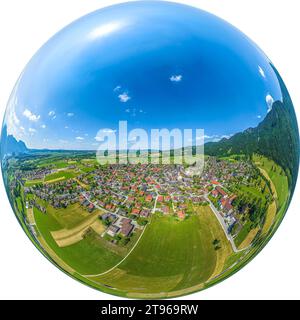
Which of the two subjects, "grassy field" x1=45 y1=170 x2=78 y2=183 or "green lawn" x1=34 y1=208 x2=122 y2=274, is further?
"green lawn" x1=34 y1=208 x2=122 y2=274

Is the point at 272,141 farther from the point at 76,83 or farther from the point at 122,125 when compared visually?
the point at 76,83

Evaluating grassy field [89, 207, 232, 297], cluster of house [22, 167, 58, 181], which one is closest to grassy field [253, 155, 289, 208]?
grassy field [89, 207, 232, 297]

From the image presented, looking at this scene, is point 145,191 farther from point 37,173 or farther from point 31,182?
point 31,182

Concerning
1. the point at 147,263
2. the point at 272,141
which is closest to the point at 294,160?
the point at 272,141

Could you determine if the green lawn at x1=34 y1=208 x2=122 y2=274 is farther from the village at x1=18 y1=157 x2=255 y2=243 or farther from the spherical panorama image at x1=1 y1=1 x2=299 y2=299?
the village at x1=18 y1=157 x2=255 y2=243

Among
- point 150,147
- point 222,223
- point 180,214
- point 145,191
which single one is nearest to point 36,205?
point 145,191

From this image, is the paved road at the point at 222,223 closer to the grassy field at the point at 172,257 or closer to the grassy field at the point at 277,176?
the grassy field at the point at 172,257
